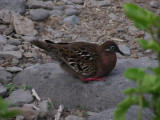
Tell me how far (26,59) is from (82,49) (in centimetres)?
157

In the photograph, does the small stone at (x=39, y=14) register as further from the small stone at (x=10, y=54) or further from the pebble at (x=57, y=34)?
the small stone at (x=10, y=54)

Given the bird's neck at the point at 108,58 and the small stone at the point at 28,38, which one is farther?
the small stone at the point at 28,38

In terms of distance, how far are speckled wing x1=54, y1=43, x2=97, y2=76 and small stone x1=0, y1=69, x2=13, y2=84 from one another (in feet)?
3.32

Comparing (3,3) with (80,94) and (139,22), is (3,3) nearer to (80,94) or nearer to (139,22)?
(80,94)

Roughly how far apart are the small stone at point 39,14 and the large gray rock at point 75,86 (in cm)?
201

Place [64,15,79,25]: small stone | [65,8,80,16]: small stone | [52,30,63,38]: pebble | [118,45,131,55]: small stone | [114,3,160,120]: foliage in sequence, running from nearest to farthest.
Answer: [114,3,160,120]: foliage → [118,45,131,55]: small stone → [52,30,63,38]: pebble → [64,15,79,25]: small stone → [65,8,80,16]: small stone

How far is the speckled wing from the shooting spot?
4488mm

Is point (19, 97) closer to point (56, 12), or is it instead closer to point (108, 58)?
point (108, 58)

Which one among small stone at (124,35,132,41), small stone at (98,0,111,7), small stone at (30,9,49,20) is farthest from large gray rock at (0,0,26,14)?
small stone at (124,35,132,41)

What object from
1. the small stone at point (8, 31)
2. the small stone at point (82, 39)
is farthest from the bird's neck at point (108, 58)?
the small stone at point (8, 31)

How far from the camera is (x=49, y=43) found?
4.68 m

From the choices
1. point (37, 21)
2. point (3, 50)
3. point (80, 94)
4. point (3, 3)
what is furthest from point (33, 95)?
point (3, 3)

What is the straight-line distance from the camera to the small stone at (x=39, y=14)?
6.82 m

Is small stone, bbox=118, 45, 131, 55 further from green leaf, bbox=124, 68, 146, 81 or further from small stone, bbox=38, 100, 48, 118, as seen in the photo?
green leaf, bbox=124, 68, 146, 81
